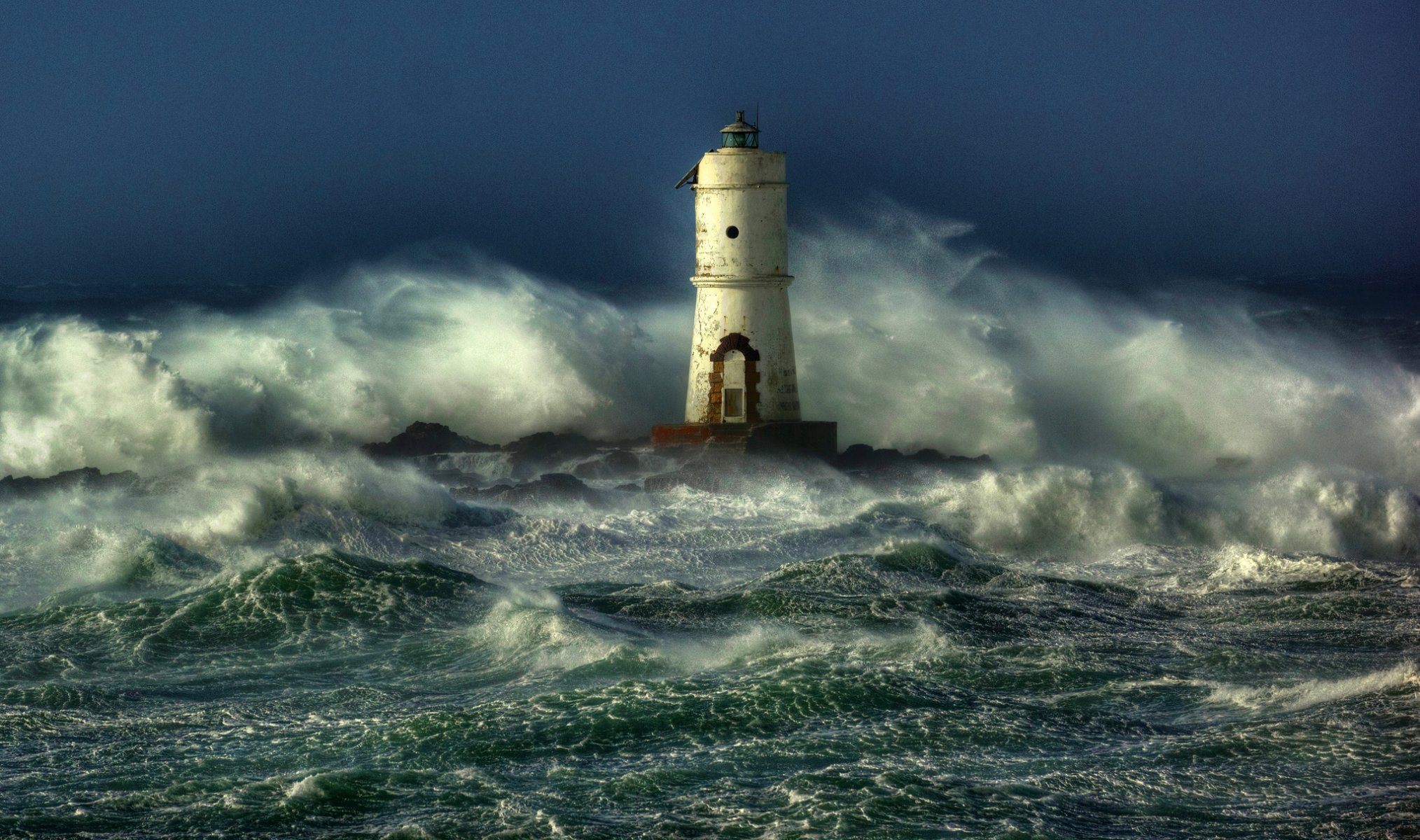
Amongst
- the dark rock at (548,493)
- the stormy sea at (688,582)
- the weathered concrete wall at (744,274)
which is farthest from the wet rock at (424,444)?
the weathered concrete wall at (744,274)

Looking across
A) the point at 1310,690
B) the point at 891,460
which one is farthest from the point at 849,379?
the point at 1310,690

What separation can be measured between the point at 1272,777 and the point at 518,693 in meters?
4.68

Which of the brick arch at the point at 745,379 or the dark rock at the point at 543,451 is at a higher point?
the brick arch at the point at 745,379

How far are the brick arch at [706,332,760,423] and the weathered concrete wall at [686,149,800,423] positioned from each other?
0.5 inches

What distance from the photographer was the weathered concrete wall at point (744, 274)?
22203mm

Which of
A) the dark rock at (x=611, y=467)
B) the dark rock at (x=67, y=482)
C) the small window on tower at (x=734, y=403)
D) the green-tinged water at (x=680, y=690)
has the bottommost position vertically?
the green-tinged water at (x=680, y=690)

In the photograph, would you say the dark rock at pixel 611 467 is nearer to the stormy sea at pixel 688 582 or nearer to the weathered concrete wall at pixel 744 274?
the stormy sea at pixel 688 582

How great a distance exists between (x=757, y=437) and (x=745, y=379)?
0.78 meters

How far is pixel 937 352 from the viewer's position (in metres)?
28.5

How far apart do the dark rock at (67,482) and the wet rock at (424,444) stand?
4.42 meters

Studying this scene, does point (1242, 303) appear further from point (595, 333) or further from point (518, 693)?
point (518, 693)

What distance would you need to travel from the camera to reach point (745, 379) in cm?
2267

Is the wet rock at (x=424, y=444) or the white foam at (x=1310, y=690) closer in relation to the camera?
the white foam at (x=1310, y=690)

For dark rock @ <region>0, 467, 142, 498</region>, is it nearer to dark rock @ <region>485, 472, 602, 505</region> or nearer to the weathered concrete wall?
dark rock @ <region>485, 472, 602, 505</region>
